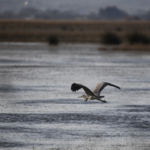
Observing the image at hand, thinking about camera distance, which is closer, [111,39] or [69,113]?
[69,113]

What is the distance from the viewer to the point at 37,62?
28297 millimetres

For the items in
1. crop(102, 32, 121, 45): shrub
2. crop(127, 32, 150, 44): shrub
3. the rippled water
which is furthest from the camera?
crop(102, 32, 121, 45): shrub

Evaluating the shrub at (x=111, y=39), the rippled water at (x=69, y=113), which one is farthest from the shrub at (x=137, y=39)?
the rippled water at (x=69, y=113)

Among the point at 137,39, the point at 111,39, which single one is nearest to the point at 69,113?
the point at 137,39

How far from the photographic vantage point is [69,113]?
40.5 ft

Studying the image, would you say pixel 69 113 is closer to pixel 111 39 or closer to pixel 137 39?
pixel 137 39

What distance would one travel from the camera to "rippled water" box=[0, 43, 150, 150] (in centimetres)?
941

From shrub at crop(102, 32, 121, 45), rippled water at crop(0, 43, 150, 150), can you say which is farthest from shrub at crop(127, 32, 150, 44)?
rippled water at crop(0, 43, 150, 150)

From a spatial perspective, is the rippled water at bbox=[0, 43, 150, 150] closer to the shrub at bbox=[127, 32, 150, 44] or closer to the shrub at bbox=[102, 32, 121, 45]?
the shrub at bbox=[127, 32, 150, 44]

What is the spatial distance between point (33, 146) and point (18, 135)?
936mm

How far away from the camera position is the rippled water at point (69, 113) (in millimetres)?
9414

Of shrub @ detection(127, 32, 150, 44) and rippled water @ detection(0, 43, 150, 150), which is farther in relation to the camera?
shrub @ detection(127, 32, 150, 44)

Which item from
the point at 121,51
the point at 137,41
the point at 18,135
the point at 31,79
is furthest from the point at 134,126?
the point at 137,41

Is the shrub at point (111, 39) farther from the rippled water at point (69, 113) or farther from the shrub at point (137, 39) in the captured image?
the rippled water at point (69, 113)
